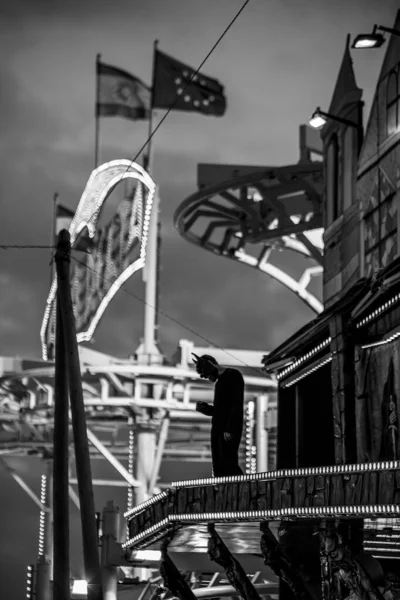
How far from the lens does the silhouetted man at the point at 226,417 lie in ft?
63.6

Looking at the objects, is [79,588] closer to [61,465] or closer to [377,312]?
[61,465]

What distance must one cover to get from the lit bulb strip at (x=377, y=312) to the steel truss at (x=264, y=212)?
44.8ft

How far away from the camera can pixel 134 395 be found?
50.5 metres

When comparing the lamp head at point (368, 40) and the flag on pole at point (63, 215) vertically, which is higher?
the flag on pole at point (63, 215)

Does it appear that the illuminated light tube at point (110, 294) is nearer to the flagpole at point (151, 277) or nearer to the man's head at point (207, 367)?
the flagpole at point (151, 277)

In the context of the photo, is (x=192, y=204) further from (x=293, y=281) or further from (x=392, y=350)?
(x=392, y=350)

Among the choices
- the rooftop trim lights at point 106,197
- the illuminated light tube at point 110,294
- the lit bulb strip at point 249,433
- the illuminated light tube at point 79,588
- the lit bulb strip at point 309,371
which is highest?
the rooftop trim lights at point 106,197

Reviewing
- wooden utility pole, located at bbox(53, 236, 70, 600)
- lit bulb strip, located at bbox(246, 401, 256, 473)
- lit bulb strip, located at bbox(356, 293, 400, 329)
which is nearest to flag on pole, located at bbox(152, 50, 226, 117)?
lit bulb strip, located at bbox(246, 401, 256, 473)

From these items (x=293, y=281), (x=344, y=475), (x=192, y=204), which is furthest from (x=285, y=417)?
(x=293, y=281)

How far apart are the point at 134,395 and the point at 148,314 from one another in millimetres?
3418

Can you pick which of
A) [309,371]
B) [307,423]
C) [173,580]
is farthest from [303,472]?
[307,423]

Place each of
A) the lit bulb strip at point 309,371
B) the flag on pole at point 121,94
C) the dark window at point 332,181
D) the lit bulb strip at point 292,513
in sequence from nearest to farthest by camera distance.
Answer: the lit bulb strip at point 292,513, the lit bulb strip at point 309,371, the dark window at point 332,181, the flag on pole at point 121,94

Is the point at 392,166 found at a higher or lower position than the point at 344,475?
higher

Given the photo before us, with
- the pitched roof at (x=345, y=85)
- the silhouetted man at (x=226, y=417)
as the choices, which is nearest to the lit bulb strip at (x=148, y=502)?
the silhouetted man at (x=226, y=417)
